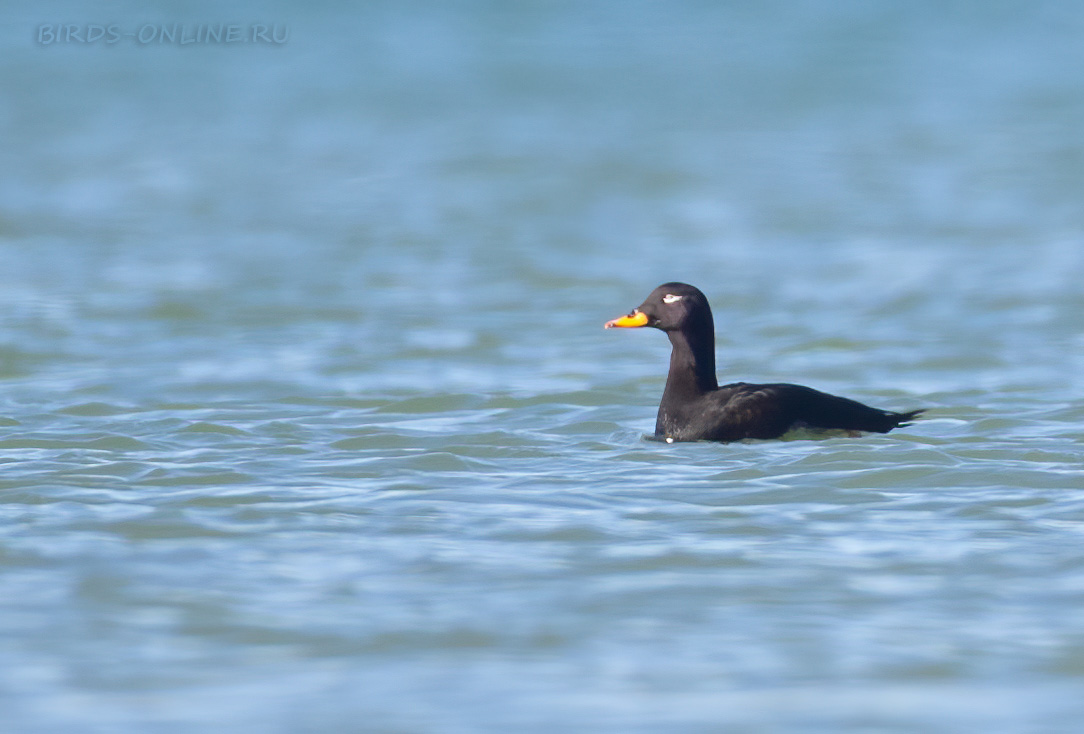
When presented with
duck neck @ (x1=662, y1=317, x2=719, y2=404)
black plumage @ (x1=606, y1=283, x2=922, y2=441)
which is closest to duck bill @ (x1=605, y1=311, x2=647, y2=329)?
black plumage @ (x1=606, y1=283, x2=922, y2=441)

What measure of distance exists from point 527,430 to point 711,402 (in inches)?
38.8

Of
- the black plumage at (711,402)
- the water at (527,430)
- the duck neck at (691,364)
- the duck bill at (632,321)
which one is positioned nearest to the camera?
the water at (527,430)

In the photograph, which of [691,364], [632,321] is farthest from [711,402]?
[632,321]

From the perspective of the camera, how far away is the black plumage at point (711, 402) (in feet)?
31.6

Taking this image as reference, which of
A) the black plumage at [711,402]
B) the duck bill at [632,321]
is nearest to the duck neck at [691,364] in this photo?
the black plumage at [711,402]

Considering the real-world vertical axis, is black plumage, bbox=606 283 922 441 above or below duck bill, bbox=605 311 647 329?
below

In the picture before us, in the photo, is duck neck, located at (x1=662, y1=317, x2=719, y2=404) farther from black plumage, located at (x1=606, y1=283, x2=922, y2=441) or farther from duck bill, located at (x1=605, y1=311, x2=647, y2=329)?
duck bill, located at (x1=605, y1=311, x2=647, y2=329)

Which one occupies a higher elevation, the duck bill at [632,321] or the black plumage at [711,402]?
the duck bill at [632,321]

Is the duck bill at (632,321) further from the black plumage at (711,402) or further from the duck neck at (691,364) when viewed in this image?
the duck neck at (691,364)

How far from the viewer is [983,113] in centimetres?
2733

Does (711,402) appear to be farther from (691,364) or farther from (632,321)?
(632,321)

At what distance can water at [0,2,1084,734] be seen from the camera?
222 inches

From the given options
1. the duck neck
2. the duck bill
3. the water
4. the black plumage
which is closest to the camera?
the water

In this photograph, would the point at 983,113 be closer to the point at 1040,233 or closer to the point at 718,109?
the point at 718,109
